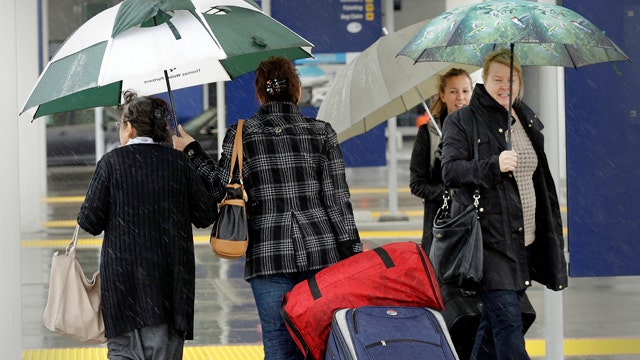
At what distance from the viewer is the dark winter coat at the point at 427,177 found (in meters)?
6.67

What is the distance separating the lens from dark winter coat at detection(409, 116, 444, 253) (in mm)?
6672

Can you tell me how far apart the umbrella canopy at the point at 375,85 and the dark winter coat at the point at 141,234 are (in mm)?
1856

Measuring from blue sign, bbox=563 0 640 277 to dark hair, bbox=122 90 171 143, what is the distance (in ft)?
10.7

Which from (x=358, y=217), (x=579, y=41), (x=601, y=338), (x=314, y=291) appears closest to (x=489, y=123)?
(x=579, y=41)

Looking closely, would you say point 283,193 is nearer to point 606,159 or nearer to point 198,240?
point 606,159

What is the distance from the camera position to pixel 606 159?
24.6 feet

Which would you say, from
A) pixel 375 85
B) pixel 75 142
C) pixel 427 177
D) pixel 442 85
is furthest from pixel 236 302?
pixel 75 142

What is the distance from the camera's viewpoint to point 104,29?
16.6 feet

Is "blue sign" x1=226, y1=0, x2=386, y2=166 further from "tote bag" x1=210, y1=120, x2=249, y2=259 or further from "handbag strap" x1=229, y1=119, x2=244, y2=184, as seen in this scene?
"tote bag" x1=210, y1=120, x2=249, y2=259

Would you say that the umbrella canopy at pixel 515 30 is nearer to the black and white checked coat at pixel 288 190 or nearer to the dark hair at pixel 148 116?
the black and white checked coat at pixel 288 190

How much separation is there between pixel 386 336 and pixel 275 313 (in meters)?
0.74

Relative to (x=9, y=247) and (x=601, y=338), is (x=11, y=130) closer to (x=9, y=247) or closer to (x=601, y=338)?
(x=9, y=247)

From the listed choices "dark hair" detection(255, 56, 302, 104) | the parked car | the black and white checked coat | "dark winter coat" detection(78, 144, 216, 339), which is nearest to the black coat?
the black and white checked coat

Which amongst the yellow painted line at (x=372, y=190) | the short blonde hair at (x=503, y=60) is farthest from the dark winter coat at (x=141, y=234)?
the yellow painted line at (x=372, y=190)
